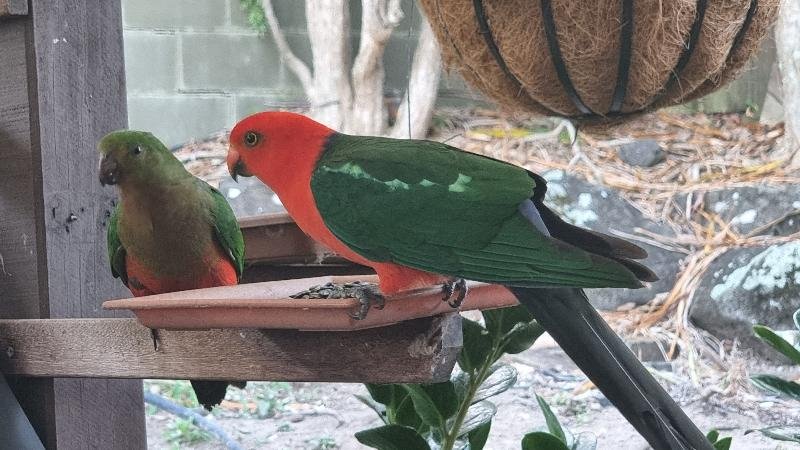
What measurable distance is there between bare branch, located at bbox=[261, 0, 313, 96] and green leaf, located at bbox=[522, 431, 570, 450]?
2.65 feet

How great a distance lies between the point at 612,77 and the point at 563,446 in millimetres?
474

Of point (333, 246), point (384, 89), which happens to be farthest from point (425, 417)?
point (384, 89)

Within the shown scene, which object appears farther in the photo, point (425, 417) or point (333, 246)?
point (425, 417)

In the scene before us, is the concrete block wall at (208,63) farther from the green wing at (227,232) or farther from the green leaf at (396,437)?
the green leaf at (396,437)

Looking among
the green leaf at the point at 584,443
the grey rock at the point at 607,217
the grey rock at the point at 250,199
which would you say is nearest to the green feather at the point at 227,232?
the green leaf at the point at 584,443

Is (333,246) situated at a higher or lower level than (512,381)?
higher

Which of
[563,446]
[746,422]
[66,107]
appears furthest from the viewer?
[746,422]

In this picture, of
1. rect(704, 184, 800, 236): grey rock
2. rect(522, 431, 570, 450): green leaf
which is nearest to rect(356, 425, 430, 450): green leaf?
rect(522, 431, 570, 450): green leaf

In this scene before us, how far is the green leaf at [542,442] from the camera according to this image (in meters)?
0.92

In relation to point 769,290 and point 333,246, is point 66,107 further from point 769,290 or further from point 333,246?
point 769,290

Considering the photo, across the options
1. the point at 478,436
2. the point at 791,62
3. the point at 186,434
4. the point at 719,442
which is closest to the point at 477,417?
the point at 478,436

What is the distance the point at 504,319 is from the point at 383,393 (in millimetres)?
182

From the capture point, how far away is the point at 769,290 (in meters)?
1.61

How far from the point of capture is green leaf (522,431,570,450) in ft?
3.01
